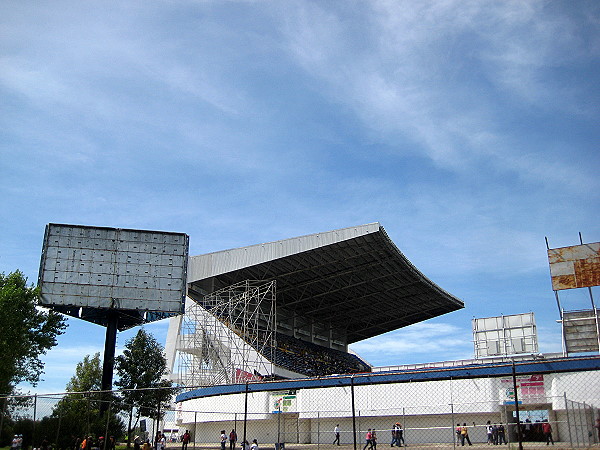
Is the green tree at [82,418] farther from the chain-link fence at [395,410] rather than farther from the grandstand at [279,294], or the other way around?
the grandstand at [279,294]

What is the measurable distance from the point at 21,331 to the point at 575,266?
43.0m

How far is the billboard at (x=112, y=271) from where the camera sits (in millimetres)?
43406

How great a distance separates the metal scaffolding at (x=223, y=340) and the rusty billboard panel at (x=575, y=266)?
85.0 ft

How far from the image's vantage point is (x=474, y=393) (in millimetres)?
33125

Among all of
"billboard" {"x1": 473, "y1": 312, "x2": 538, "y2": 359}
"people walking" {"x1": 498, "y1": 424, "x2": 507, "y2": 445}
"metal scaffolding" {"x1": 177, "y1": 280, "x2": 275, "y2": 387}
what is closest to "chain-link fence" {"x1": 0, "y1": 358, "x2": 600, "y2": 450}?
"people walking" {"x1": 498, "y1": 424, "x2": 507, "y2": 445}

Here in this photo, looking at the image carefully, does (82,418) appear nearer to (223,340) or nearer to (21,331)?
(21,331)

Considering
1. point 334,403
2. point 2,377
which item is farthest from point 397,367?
point 2,377

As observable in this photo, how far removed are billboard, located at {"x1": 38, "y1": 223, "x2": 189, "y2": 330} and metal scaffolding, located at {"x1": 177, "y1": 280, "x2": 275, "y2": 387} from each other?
12682 mm

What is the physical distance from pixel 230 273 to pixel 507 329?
101 feet

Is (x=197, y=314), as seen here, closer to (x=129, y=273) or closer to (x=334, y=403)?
(x=129, y=273)

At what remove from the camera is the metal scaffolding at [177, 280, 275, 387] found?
58125 millimetres

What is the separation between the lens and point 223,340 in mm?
62125

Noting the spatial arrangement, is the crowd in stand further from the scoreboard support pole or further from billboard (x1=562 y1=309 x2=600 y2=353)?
billboard (x1=562 y1=309 x2=600 y2=353)

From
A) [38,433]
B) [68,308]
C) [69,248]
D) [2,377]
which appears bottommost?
[38,433]
